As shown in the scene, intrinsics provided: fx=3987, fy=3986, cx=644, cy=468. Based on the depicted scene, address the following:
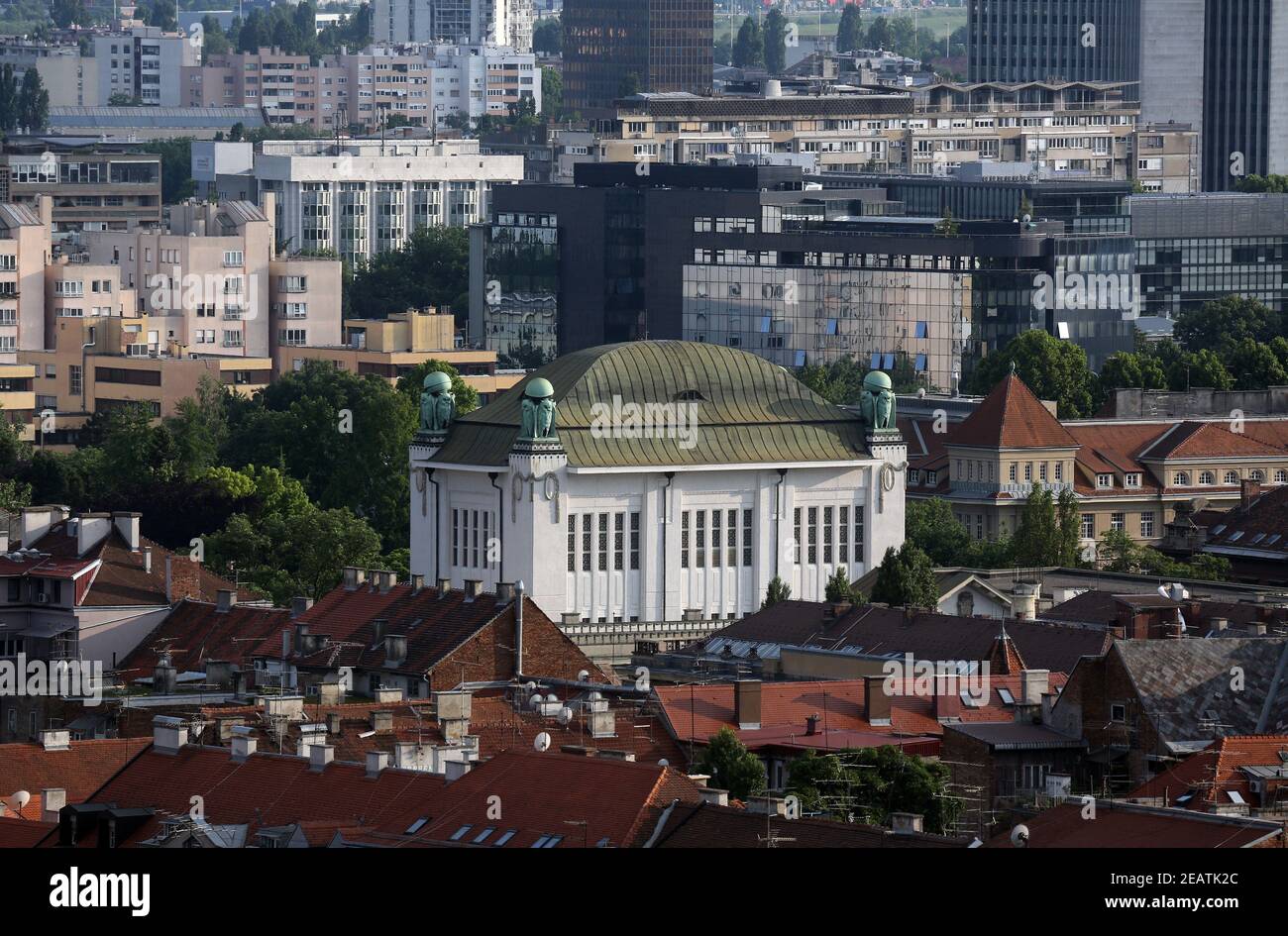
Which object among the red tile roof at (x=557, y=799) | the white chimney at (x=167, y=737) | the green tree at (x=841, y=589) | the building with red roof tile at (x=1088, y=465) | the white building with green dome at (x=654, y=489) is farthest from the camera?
the building with red roof tile at (x=1088, y=465)

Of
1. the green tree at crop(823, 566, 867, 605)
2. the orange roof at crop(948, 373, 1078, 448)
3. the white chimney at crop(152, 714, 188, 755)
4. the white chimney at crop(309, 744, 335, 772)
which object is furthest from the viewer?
the orange roof at crop(948, 373, 1078, 448)

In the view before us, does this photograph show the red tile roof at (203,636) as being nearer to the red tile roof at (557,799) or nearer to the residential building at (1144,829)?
the red tile roof at (557,799)

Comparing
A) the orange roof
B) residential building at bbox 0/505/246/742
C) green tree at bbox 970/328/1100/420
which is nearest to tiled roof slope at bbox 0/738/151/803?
residential building at bbox 0/505/246/742

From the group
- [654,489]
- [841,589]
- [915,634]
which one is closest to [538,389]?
[654,489]

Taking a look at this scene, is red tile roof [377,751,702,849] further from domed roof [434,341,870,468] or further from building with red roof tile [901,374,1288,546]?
building with red roof tile [901,374,1288,546]

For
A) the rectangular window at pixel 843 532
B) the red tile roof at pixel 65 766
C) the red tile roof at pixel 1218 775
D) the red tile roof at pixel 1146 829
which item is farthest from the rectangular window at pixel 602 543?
the red tile roof at pixel 1146 829
